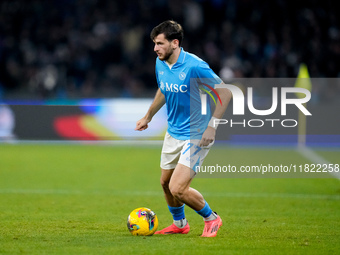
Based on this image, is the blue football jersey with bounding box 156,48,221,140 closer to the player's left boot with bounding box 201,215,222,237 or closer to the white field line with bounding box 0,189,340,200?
the player's left boot with bounding box 201,215,222,237

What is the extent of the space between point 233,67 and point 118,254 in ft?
49.5

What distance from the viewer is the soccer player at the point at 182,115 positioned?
20.9ft

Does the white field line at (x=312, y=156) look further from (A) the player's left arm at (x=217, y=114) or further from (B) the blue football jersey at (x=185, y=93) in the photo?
(A) the player's left arm at (x=217, y=114)

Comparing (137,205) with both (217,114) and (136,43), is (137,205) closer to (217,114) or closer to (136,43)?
(217,114)

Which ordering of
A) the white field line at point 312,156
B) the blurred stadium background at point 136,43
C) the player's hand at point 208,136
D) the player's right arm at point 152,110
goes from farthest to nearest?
1. the blurred stadium background at point 136,43
2. the white field line at point 312,156
3. the player's right arm at point 152,110
4. the player's hand at point 208,136

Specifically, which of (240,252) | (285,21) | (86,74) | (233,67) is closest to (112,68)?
(86,74)

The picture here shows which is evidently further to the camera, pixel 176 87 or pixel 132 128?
pixel 132 128

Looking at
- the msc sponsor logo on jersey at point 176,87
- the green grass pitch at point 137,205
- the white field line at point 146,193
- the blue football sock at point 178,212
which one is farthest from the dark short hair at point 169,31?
the white field line at point 146,193

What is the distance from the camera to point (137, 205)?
9.09 meters

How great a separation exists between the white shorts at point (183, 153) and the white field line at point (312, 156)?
21.5 feet

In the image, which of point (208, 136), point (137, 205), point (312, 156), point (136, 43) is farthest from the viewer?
point (136, 43)

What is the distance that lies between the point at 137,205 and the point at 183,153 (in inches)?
113

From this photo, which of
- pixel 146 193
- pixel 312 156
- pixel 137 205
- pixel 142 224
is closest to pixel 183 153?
pixel 142 224

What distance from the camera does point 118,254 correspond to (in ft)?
18.6
